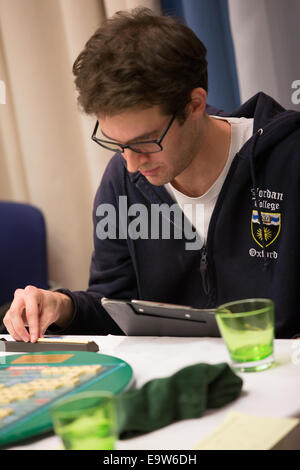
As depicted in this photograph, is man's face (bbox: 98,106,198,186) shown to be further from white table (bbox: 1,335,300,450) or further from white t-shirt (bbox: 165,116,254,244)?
white table (bbox: 1,335,300,450)

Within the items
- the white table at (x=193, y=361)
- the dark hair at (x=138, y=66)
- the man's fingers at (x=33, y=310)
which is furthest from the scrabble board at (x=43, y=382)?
the dark hair at (x=138, y=66)

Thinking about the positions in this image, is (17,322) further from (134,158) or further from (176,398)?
(176,398)

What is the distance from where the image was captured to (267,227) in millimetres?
1435

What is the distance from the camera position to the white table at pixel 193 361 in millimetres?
777

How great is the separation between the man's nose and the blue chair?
111 centimetres

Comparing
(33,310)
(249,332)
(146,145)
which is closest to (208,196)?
(146,145)

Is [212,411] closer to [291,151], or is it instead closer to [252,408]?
[252,408]

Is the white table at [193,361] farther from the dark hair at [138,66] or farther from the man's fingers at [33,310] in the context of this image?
the dark hair at [138,66]

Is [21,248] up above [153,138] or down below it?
below

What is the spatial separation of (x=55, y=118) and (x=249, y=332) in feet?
5.82

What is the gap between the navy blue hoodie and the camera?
4.59ft

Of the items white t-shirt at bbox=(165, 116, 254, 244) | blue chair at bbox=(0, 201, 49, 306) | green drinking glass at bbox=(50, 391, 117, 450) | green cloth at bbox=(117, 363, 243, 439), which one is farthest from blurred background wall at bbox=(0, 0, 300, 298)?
green drinking glass at bbox=(50, 391, 117, 450)

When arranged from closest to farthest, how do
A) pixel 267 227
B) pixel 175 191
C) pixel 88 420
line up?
pixel 88 420
pixel 267 227
pixel 175 191

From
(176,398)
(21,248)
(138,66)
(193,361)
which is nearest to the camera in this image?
(176,398)
